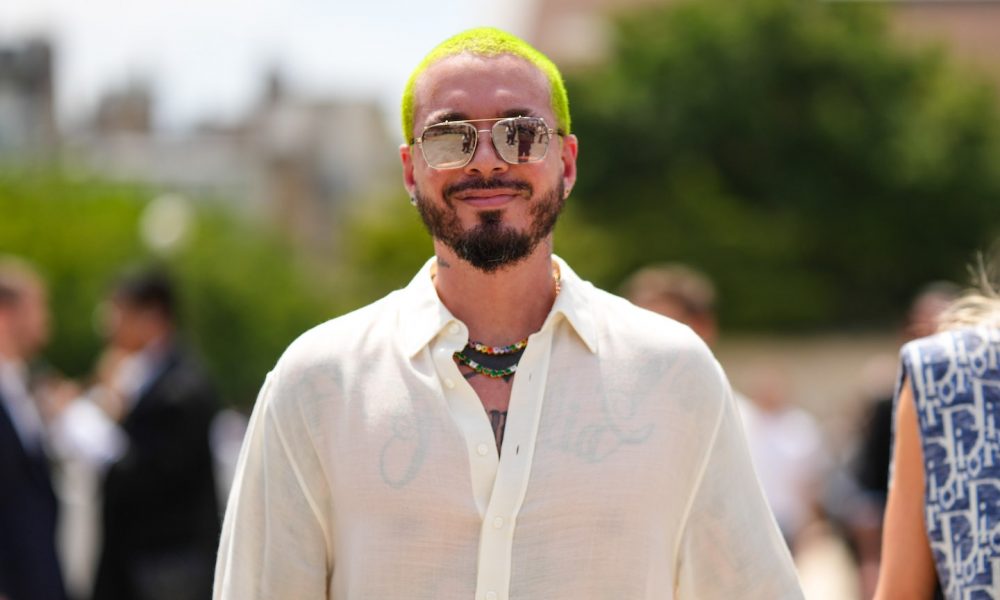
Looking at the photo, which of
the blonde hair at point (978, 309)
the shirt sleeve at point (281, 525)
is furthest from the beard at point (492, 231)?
the blonde hair at point (978, 309)

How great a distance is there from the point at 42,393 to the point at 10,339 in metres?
6.66

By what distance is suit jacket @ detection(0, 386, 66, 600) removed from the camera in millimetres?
6914

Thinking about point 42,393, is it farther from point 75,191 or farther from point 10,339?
point 75,191

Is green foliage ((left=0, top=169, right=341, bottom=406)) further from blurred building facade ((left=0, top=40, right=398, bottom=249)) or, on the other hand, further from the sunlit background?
blurred building facade ((left=0, top=40, right=398, bottom=249))

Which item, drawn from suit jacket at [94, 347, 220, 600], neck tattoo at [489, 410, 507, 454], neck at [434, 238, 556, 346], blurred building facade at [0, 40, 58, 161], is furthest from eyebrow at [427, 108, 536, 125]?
blurred building facade at [0, 40, 58, 161]

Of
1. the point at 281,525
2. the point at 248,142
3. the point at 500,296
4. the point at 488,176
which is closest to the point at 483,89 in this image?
the point at 488,176

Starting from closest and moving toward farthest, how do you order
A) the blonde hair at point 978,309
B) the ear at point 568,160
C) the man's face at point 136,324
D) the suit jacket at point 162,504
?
the ear at point 568,160, the blonde hair at point 978,309, the suit jacket at point 162,504, the man's face at point 136,324

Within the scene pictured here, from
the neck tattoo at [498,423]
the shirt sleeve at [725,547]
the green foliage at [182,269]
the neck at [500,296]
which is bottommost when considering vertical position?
the shirt sleeve at [725,547]

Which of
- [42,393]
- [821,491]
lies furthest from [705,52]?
[42,393]

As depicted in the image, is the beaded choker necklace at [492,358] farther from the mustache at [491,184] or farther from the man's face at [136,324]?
the man's face at [136,324]

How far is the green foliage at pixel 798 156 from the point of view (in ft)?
149

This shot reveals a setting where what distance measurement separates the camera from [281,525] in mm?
3096

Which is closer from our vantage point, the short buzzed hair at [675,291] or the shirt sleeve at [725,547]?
the shirt sleeve at [725,547]

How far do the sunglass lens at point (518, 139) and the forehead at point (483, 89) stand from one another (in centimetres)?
3
